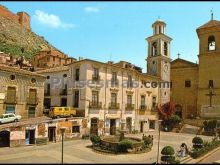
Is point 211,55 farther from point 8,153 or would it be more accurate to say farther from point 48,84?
point 8,153

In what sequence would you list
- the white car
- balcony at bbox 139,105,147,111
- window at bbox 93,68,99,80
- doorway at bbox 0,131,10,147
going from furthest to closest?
balcony at bbox 139,105,147,111
window at bbox 93,68,99,80
the white car
doorway at bbox 0,131,10,147

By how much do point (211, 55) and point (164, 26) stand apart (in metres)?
9.50

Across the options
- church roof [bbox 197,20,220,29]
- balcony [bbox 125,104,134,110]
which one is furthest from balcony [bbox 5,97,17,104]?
church roof [bbox 197,20,220,29]

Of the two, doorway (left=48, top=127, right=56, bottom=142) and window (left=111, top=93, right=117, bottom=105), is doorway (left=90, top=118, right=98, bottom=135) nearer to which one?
window (left=111, top=93, right=117, bottom=105)

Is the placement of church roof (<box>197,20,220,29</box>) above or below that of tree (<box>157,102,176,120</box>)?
above

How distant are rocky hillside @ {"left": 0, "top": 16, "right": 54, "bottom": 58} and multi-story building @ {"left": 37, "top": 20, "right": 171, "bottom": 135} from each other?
34.6 meters

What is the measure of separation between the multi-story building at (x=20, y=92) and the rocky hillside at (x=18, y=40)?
1496 inches

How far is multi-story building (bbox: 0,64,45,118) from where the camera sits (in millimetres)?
33625

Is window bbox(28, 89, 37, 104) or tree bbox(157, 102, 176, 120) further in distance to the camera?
tree bbox(157, 102, 176, 120)

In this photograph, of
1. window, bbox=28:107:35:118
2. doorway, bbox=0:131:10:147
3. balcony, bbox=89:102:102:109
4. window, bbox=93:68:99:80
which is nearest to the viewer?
doorway, bbox=0:131:10:147

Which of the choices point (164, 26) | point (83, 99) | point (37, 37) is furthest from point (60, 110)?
point (37, 37)

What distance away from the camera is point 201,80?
50844 millimetres

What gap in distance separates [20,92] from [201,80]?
30906 mm

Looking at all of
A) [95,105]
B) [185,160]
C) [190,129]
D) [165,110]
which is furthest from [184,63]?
[185,160]
